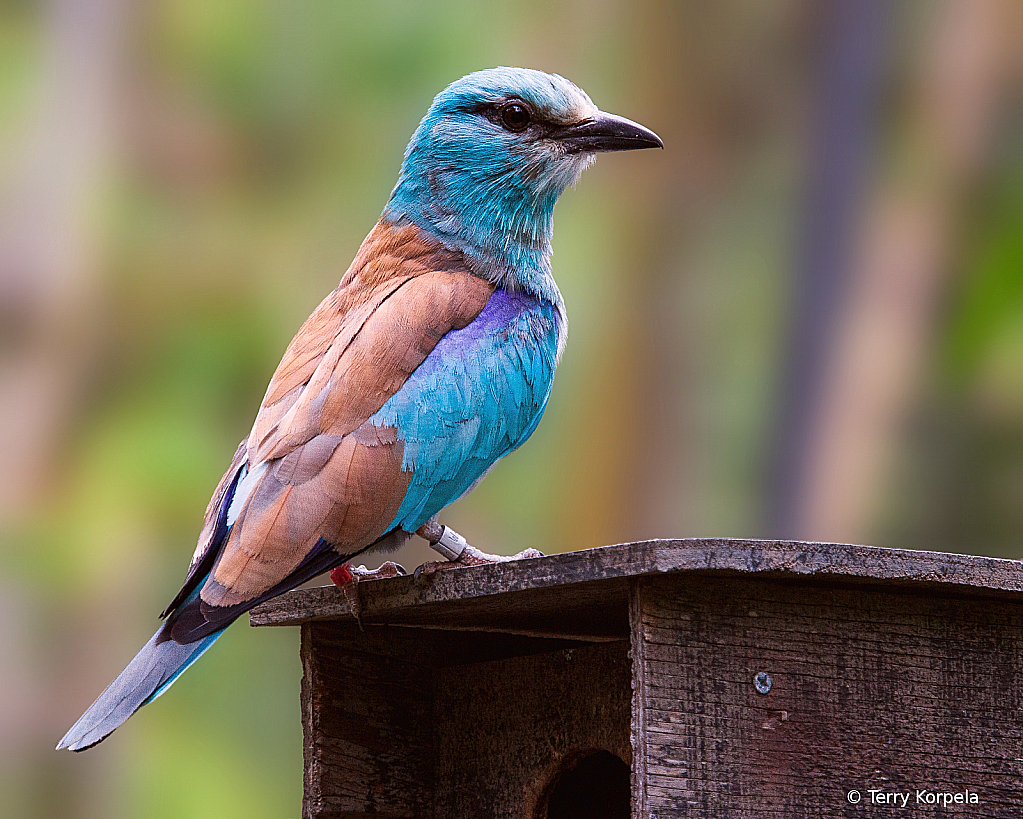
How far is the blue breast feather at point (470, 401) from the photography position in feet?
7.63

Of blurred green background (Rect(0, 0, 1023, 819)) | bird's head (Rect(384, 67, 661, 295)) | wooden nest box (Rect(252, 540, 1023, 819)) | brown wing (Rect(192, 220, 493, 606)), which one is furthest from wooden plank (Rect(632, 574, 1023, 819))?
blurred green background (Rect(0, 0, 1023, 819))

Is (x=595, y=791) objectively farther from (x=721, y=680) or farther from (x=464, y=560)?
(x=721, y=680)

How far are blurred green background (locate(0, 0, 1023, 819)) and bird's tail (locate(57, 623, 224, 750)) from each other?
145 inches

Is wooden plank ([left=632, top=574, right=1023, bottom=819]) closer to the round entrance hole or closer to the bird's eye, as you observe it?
the round entrance hole

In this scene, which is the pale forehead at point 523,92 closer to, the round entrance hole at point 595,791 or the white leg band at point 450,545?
the white leg band at point 450,545

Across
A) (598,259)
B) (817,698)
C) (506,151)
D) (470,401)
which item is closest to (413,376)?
(470,401)

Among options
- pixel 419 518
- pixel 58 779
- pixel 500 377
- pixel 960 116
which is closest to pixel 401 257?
pixel 500 377

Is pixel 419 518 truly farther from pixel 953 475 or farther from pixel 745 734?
pixel 953 475

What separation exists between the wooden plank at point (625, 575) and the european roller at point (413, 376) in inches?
6.0

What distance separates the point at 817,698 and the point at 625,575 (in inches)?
14.5

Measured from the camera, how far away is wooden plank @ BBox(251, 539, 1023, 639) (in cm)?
182

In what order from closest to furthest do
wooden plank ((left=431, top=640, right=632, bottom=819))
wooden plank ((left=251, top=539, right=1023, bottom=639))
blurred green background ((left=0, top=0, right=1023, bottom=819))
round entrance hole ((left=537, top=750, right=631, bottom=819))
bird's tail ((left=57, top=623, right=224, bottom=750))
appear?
wooden plank ((left=251, top=539, right=1023, bottom=639)) < bird's tail ((left=57, top=623, right=224, bottom=750)) < wooden plank ((left=431, top=640, right=632, bottom=819)) < round entrance hole ((left=537, top=750, right=631, bottom=819)) < blurred green background ((left=0, top=0, right=1023, bottom=819))

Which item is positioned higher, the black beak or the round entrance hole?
the black beak

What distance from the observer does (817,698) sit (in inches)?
A: 76.4
